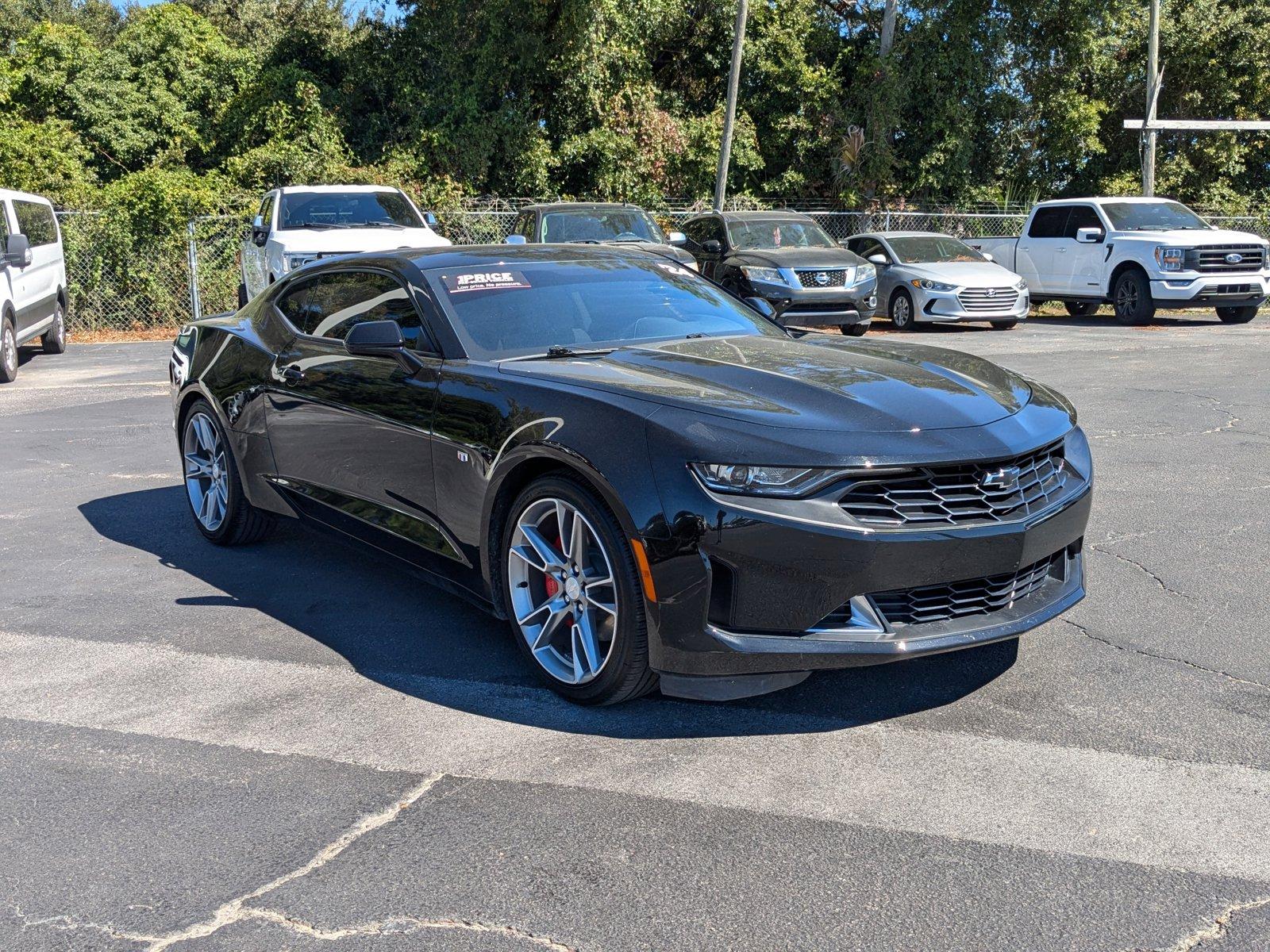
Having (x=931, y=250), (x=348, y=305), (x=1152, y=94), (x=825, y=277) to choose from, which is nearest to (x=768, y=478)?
(x=348, y=305)

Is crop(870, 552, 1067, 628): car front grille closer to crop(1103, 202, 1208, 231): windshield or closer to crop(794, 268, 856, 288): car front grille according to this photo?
crop(794, 268, 856, 288): car front grille

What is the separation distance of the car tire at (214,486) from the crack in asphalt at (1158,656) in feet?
12.4

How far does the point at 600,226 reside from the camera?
1695cm

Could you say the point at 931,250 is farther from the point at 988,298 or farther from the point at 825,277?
the point at 825,277

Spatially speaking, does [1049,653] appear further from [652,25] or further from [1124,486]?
[652,25]

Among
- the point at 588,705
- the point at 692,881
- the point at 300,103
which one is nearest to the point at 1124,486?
the point at 588,705

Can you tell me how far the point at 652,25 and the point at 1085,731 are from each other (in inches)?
1033

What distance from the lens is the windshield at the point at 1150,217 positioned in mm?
20109

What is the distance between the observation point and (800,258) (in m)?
17.9

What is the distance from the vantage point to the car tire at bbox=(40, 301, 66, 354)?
1664 centimetres

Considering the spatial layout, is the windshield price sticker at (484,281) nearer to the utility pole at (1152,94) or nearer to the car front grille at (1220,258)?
the car front grille at (1220,258)

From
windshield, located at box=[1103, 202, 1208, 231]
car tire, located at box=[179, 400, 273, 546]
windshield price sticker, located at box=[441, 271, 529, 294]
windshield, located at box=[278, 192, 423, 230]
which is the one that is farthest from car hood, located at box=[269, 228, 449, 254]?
windshield, located at box=[1103, 202, 1208, 231]

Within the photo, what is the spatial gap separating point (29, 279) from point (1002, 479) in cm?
1403

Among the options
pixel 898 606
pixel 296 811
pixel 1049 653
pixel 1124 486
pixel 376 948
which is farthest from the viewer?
pixel 1124 486
